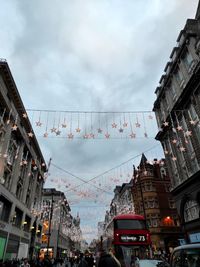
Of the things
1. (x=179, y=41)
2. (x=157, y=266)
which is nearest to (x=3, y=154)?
(x=157, y=266)

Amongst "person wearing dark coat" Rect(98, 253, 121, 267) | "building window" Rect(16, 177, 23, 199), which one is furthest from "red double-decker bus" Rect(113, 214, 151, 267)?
"building window" Rect(16, 177, 23, 199)

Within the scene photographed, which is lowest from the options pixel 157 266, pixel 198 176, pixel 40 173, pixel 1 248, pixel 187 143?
pixel 157 266

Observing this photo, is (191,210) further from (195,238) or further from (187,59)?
(187,59)

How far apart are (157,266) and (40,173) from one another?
1542 inches

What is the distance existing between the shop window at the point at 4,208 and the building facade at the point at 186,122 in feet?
66.3

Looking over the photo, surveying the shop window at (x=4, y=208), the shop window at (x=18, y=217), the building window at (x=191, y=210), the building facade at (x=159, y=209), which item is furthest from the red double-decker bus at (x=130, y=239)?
the building facade at (x=159, y=209)

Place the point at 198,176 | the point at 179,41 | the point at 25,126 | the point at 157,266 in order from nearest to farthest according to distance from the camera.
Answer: the point at 157,266, the point at 198,176, the point at 179,41, the point at 25,126

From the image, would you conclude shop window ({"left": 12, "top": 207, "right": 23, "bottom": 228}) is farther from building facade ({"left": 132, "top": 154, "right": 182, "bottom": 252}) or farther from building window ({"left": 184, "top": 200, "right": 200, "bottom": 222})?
building window ({"left": 184, "top": 200, "right": 200, "bottom": 222})

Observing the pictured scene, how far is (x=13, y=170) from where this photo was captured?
102ft

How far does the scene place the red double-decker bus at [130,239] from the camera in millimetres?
15070

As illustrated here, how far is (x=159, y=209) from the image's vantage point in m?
46.3

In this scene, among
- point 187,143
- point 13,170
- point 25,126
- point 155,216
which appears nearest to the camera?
point 187,143

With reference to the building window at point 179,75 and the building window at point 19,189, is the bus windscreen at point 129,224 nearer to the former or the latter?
the building window at point 179,75

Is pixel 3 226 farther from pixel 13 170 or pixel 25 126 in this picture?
pixel 25 126
